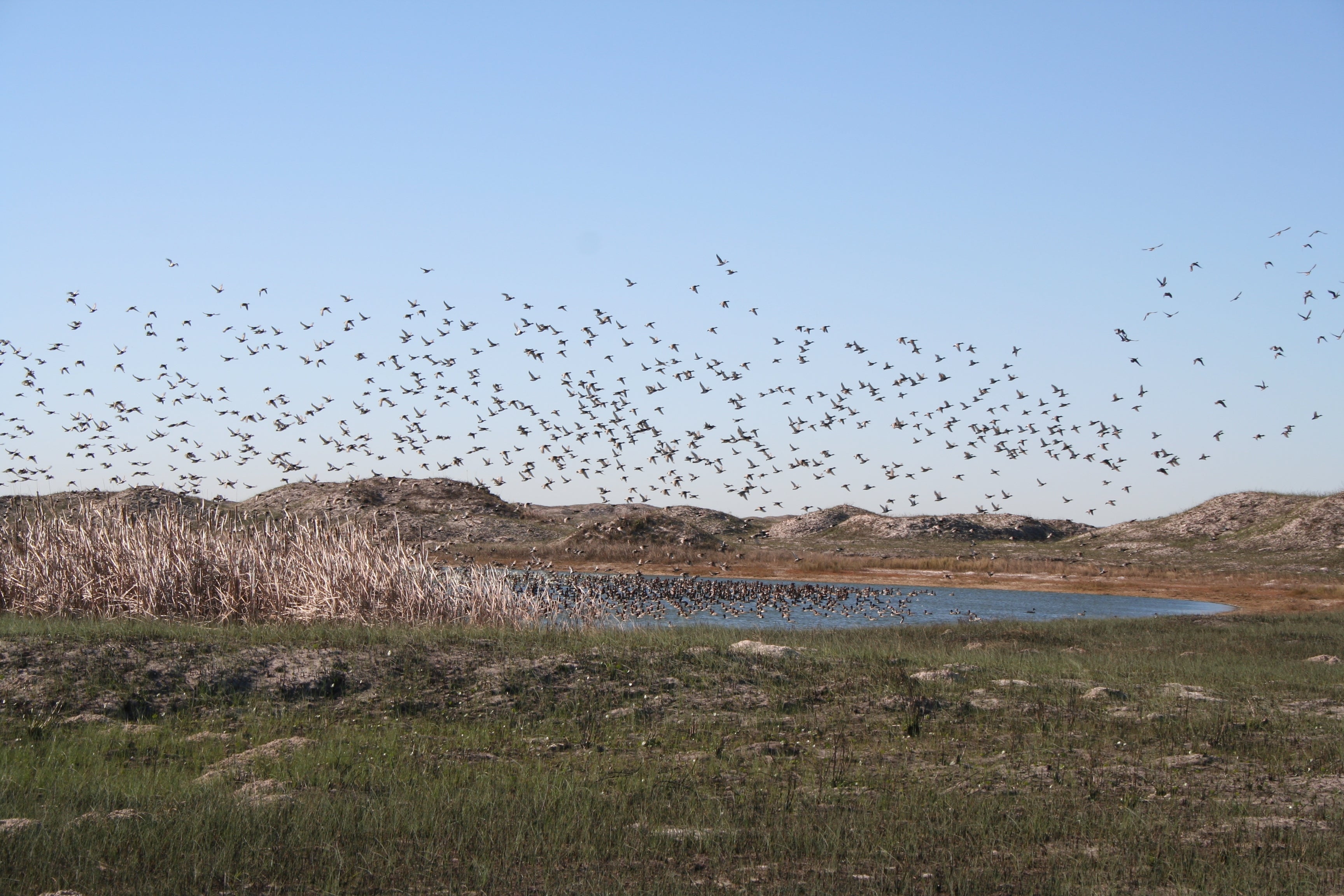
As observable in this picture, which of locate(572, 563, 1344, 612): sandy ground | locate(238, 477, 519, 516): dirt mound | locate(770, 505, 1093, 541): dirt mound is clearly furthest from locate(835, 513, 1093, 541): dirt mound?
locate(238, 477, 519, 516): dirt mound

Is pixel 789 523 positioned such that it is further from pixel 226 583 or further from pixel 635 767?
pixel 635 767

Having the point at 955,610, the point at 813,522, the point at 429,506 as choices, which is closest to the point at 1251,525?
the point at 813,522

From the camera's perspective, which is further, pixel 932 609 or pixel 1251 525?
pixel 1251 525

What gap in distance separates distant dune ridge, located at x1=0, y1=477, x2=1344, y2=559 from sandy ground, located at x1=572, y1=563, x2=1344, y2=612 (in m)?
9.25

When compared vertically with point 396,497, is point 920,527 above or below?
below

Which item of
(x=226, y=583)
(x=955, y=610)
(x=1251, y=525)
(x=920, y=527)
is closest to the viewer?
(x=226, y=583)

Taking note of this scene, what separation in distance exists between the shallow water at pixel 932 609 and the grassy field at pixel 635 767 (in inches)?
410

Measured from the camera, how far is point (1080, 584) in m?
53.8

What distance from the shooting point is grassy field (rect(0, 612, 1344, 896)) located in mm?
8820

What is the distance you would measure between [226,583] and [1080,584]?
43.0 metres

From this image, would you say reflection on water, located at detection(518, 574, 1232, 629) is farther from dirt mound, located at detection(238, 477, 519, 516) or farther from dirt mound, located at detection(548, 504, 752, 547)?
dirt mound, located at detection(238, 477, 519, 516)

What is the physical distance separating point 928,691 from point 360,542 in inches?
587

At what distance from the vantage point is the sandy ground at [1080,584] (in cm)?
4669

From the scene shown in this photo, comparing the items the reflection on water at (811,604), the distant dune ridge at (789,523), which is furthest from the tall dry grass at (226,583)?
the distant dune ridge at (789,523)
